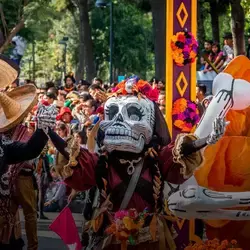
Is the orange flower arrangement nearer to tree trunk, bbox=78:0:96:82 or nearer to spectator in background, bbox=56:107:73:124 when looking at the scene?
spectator in background, bbox=56:107:73:124

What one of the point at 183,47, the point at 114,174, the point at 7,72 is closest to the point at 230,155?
the point at 114,174

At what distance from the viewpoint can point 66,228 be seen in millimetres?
7785

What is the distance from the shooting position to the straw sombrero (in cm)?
786

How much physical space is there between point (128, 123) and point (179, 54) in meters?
1.73

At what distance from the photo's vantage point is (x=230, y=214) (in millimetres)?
7477

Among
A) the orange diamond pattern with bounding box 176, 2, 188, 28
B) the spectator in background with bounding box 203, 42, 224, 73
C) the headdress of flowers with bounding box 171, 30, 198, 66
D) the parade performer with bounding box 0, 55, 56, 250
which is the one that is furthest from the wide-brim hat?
the spectator in background with bounding box 203, 42, 224, 73

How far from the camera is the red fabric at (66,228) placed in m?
7.78

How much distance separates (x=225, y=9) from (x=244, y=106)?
1734 centimetres

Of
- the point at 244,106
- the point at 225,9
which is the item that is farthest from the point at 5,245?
the point at 225,9

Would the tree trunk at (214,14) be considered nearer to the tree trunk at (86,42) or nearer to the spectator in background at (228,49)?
the tree trunk at (86,42)

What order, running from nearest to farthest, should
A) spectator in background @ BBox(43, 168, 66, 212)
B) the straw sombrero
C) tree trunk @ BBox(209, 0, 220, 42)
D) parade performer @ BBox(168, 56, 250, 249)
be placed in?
parade performer @ BBox(168, 56, 250, 249)
the straw sombrero
spectator in background @ BBox(43, 168, 66, 212)
tree trunk @ BBox(209, 0, 220, 42)

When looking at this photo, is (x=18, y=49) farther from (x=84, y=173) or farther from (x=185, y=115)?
(x=84, y=173)

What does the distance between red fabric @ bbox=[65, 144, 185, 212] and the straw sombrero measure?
990 millimetres

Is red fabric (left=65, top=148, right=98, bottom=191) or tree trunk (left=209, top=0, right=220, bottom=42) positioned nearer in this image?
red fabric (left=65, top=148, right=98, bottom=191)
